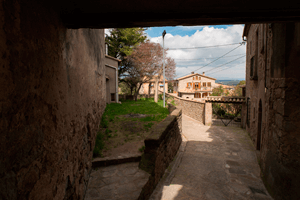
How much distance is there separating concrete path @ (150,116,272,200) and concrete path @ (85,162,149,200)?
915 mm

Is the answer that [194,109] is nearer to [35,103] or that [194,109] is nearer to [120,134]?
[120,134]

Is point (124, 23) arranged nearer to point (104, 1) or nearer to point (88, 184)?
point (104, 1)

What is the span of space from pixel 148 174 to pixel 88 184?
130cm

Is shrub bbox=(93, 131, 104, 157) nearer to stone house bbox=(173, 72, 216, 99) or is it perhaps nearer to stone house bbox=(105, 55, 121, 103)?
stone house bbox=(105, 55, 121, 103)

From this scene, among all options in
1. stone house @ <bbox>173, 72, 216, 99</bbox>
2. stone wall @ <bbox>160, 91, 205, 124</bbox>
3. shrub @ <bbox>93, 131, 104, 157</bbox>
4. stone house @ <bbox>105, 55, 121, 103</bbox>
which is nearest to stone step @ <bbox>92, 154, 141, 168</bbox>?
shrub @ <bbox>93, 131, 104, 157</bbox>

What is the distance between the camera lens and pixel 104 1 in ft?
6.39

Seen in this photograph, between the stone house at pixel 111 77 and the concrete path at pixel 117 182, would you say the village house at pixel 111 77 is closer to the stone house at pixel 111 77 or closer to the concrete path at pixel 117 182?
the stone house at pixel 111 77

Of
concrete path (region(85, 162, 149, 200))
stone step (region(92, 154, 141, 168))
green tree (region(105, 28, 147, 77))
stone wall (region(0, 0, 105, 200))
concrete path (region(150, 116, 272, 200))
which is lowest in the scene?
concrete path (region(150, 116, 272, 200))

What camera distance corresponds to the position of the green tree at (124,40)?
65.5ft

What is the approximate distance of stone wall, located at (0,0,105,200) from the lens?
4.07ft

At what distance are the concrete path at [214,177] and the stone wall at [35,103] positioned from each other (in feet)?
9.98

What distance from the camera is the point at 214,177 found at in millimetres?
5816

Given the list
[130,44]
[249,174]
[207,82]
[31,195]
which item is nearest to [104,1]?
[31,195]

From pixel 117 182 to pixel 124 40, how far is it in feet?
62.6
